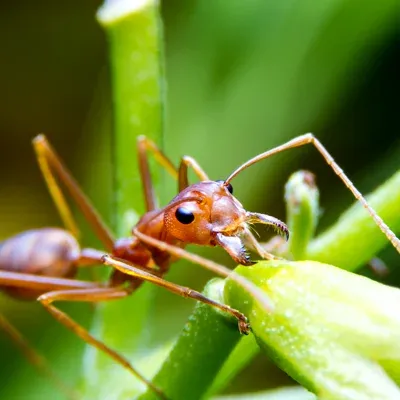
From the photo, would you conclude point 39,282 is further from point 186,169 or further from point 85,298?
point 186,169

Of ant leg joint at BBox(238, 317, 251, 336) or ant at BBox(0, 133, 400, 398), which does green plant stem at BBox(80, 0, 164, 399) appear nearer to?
ant at BBox(0, 133, 400, 398)

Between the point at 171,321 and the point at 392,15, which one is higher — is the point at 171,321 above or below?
below

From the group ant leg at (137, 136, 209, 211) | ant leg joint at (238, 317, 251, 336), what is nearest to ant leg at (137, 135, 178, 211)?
ant leg at (137, 136, 209, 211)

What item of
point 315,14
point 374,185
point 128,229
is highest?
point 315,14

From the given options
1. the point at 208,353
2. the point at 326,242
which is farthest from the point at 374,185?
the point at 208,353

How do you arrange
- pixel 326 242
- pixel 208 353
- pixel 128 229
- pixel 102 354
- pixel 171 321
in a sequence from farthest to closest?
pixel 171 321 < pixel 128 229 < pixel 102 354 < pixel 326 242 < pixel 208 353

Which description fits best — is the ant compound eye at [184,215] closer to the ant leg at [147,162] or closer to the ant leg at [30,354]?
the ant leg at [147,162]

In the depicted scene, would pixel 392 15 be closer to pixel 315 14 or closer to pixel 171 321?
pixel 315 14

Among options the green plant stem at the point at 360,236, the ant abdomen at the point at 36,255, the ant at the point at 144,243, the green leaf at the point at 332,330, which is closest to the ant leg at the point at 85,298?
the ant at the point at 144,243
